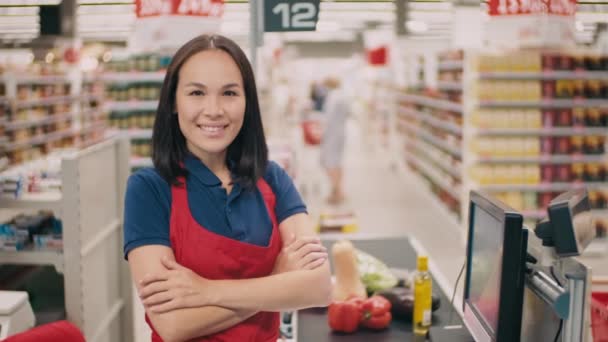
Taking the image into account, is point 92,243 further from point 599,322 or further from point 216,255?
point 599,322

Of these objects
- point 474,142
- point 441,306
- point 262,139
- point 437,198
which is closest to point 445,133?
point 437,198

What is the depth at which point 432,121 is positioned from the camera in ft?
32.9

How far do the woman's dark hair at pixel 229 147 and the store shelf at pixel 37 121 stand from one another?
9279 millimetres

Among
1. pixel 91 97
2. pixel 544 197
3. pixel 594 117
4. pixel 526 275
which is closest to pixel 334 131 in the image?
pixel 544 197

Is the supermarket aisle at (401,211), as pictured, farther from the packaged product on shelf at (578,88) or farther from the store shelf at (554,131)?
the packaged product on shelf at (578,88)


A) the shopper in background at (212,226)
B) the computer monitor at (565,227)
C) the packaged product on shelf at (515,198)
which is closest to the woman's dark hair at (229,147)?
the shopper in background at (212,226)

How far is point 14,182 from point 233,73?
5.54 ft

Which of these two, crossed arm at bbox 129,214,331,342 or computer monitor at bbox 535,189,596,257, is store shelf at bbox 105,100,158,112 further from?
computer monitor at bbox 535,189,596,257

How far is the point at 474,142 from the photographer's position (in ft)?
24.0

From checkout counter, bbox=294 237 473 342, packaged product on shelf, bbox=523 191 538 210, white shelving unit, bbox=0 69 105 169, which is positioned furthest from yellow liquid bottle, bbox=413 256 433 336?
white shelving unit, bbox=0 69 105 169

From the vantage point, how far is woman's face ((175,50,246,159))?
1.71 metres

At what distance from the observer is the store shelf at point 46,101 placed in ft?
35.1

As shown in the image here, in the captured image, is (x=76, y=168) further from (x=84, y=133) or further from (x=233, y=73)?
(x=84, y=133)

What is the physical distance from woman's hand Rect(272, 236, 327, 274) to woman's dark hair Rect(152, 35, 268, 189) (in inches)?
7.8
